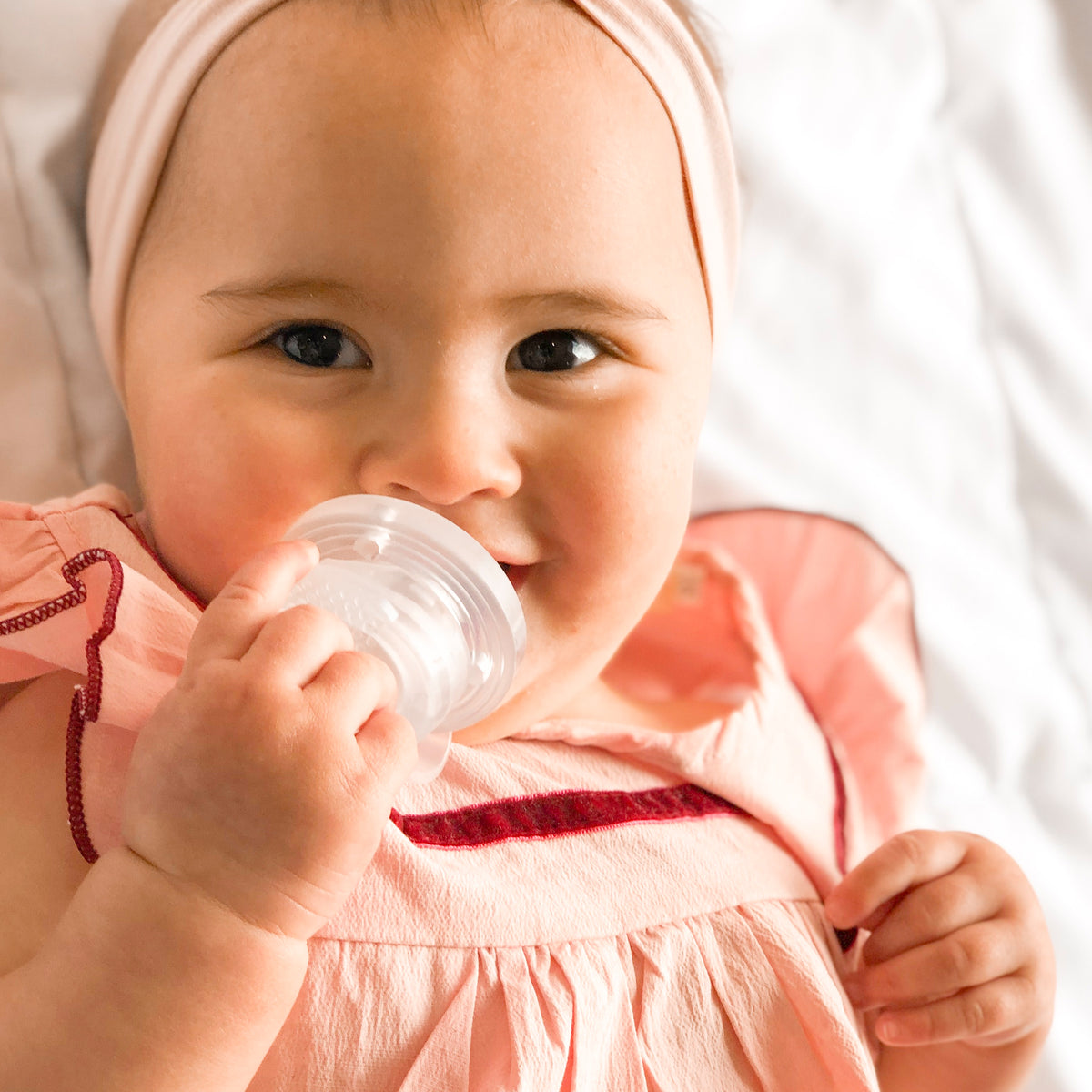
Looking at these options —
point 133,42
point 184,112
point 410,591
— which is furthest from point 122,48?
point 410,591

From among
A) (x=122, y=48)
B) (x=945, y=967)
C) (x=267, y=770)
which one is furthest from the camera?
(x=122, y=48)

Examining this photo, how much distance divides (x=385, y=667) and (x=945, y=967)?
55cm

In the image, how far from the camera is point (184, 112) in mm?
913

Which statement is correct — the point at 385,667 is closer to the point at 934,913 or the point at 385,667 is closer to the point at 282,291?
the point at 282,291

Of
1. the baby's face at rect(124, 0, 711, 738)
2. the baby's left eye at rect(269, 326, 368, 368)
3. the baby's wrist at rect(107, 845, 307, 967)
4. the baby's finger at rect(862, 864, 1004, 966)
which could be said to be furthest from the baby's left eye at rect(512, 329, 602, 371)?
the baby's finger at rect(862, 864, 1004, 966)

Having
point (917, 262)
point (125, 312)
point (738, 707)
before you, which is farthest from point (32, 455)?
point (917, 262)

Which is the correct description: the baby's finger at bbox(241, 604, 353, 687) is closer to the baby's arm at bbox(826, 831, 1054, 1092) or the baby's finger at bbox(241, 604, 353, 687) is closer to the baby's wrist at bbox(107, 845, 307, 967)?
the baby's wrist at bbox(107, 845, 307, 967)

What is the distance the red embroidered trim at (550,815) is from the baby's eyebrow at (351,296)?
14.1 inches

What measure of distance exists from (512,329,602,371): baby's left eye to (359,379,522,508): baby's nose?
62mm

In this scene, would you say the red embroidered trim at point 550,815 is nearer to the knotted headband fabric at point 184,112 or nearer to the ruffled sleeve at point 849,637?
the ruffled sleeve at point 849,637

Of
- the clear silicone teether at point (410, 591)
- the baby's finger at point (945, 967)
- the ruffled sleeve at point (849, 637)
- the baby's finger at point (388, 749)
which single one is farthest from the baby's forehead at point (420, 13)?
the baby's finger at point (945, 967)

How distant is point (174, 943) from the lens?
68 cm

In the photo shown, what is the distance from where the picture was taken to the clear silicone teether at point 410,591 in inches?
29.4

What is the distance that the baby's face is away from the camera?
80 centimetres
